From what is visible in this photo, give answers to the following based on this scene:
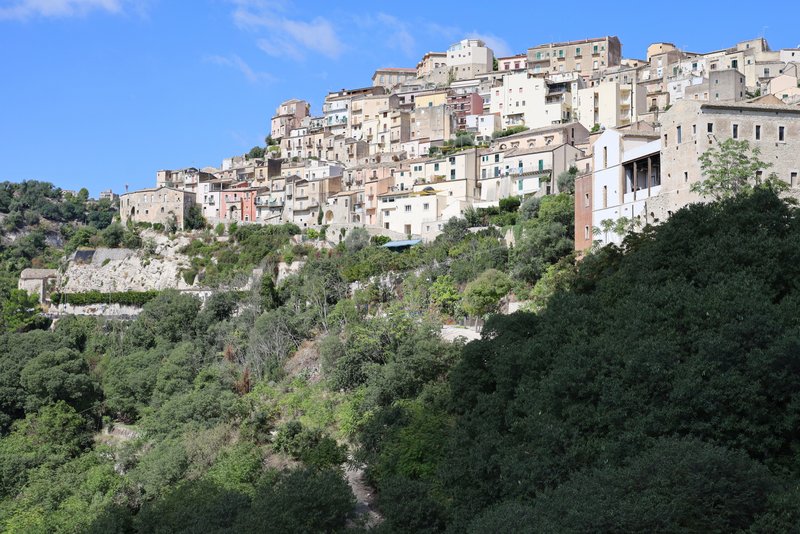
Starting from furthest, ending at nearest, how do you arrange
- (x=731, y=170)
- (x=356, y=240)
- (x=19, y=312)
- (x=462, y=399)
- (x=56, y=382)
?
(x=19, y=312) → (x=356, y=240) → (x=56, y=382) → (x=731, y=170) → (x=462, y=399)

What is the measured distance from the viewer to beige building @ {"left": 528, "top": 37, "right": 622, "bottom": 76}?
9106 centimetres

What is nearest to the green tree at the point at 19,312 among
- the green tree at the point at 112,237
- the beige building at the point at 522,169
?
the green tree at the point at 112,237

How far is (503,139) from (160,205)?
28129 mm

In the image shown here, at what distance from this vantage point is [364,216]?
70812 mm

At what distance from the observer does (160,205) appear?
8000cm

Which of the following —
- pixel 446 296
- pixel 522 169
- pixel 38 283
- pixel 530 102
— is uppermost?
pixel 530 102

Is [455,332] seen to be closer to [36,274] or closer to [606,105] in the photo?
[606,105]

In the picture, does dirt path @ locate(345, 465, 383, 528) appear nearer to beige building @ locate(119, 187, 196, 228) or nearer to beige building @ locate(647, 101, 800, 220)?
beige building @ locate(647, 101, 800, 220)

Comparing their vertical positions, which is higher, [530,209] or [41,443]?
[530,209]

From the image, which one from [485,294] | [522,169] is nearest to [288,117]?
[522,169]

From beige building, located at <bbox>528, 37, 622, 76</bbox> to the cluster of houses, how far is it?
0.42ft

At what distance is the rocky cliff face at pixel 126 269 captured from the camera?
70.9 m

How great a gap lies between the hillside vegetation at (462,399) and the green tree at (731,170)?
2.79m

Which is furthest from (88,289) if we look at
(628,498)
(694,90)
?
(628,498)
